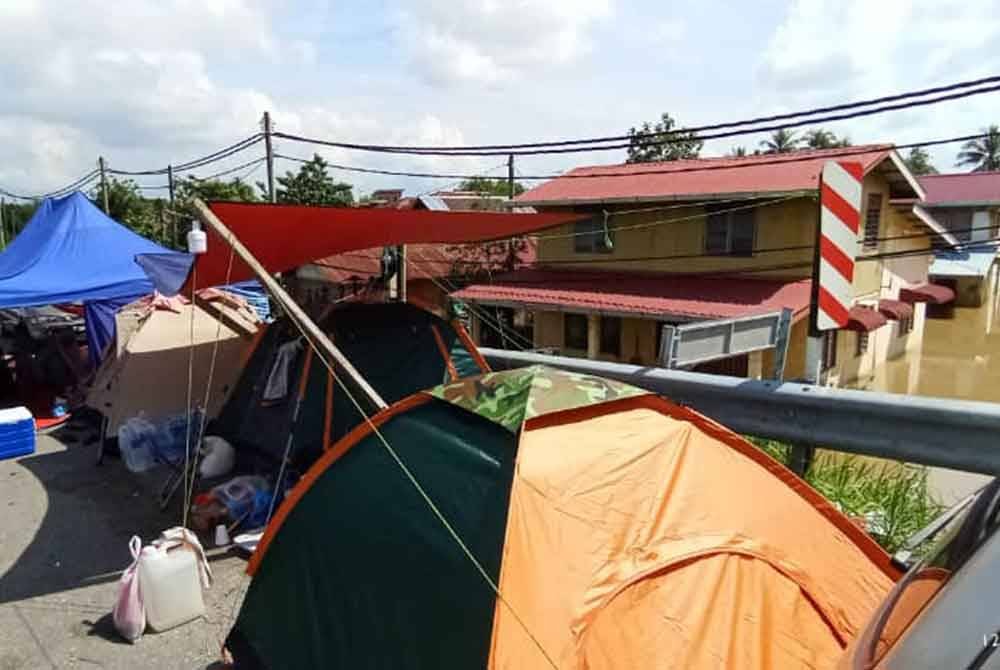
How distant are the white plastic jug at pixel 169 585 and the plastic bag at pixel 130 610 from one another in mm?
28

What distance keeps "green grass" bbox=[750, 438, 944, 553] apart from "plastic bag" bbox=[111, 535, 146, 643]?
149 inches

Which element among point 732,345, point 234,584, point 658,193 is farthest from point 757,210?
point 234,584

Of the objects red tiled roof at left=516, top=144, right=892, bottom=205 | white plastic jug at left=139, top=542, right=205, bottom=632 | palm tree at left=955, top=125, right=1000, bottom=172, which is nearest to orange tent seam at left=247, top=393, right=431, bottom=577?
white plastic jug at left=139, top=542, right=205, bottom=632

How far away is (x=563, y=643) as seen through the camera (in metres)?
2.27

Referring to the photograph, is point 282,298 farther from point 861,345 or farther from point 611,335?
point 861,345

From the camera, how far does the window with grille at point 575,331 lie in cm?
1606

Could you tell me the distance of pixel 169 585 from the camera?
11.8ft

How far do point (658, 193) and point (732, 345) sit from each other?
35.3 feet

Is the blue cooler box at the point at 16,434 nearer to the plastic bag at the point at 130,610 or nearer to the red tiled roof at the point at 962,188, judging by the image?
the plastic bag at the point at 130,610

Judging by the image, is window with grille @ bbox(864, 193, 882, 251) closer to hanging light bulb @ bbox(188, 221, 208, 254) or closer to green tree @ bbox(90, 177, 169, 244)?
hanging light bulb @ bbox(188, 221, 208, 254)

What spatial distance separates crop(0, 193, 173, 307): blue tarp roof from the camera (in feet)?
28.8

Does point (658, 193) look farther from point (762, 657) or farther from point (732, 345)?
point (762, 657)

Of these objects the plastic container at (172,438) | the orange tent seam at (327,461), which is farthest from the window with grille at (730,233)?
the orange tent seam at (327,461)

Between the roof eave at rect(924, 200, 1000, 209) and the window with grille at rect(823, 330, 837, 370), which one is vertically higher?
the roof eave at rect(924, 200, 1000, 209)
